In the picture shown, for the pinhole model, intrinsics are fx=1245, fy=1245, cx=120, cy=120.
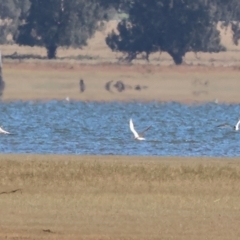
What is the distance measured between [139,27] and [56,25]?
14.2 ft

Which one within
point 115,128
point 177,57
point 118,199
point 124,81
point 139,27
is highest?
point 118,199

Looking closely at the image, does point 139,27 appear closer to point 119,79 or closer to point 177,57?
point 177,57

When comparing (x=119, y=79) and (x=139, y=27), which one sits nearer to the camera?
(x=119, y=79)

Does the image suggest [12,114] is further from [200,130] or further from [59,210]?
[59,210]

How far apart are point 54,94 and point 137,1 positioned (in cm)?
1603

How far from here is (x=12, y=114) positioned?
36.4 meters

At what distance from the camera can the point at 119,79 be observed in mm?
56312

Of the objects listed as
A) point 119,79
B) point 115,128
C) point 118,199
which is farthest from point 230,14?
point 118,199

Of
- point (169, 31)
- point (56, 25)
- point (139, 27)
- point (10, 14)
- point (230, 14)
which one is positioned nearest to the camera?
point (169, 31)

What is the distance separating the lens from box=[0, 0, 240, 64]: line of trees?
6334cm

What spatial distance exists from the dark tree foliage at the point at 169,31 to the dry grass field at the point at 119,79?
2.64ft

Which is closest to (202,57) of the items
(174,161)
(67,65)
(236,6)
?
(236,6)

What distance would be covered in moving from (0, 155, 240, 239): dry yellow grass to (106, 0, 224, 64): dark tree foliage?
150 ft

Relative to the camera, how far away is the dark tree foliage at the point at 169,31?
6309cm
